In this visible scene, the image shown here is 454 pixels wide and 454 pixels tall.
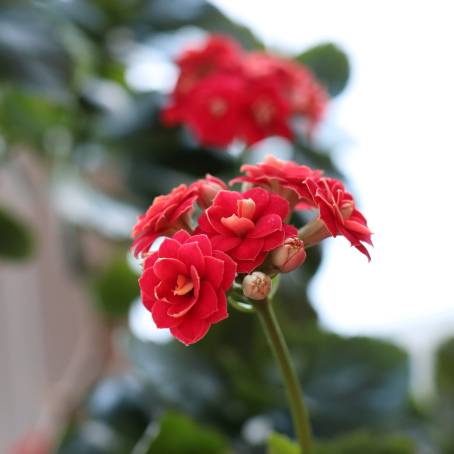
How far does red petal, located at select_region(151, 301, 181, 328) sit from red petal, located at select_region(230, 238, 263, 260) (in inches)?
1.4

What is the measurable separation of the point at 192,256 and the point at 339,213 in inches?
2.7

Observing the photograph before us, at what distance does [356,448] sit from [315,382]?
5.5 inches

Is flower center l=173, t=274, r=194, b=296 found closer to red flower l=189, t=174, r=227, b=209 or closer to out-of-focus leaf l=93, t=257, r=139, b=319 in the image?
red flower l=189, t=174, r=227, b=209

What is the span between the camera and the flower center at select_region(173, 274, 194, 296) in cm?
29

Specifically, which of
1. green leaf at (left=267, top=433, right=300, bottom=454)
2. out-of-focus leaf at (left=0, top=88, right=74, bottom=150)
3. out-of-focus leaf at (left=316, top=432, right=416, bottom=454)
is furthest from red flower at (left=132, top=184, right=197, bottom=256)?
out-of-focus leaf at (left=0, top=88, right=74, bottom=150)

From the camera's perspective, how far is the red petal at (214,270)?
29 centimetres

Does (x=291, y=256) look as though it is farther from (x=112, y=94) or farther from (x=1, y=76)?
(x=112, y=94)

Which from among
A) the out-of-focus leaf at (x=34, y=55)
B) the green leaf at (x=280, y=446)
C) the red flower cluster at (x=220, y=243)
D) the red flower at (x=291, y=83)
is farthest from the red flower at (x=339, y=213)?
the out-of-focus leaf at (x=34, y=55)

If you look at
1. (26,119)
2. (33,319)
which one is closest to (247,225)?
(26,119)

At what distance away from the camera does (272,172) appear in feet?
1.13

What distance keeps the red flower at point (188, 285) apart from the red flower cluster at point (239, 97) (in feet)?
1.19

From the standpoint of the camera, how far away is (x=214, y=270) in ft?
0.94

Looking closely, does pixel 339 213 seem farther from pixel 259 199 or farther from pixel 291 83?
pixel 291 83

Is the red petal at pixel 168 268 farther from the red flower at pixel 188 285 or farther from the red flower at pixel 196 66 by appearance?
the red flower at pixel 196 66
